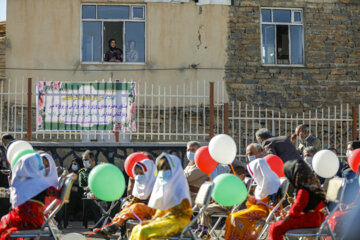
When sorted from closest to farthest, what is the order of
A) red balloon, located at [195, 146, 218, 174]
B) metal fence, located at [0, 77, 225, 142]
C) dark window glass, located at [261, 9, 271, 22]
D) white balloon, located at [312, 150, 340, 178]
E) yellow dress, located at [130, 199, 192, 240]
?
yellow dress, located at [130, 199, 192, 240] → white balloon, located at [312, 150, 340, 178] → red balloon, located at [195, 146, 218, 174] → metal fence, located at [0, 77, 225, 142] → dark window glass, located at [261, 9, 271, 22]

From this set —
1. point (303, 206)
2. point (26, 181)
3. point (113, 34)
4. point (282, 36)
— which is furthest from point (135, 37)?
point (303, 206)

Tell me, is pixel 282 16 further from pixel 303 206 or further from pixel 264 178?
pixel 303 206

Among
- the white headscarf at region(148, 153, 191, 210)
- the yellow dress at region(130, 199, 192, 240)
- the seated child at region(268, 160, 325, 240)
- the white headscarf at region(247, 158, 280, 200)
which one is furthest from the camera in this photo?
the white headscarf at region(247, 158, 280, 200)

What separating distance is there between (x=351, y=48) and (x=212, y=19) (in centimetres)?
345

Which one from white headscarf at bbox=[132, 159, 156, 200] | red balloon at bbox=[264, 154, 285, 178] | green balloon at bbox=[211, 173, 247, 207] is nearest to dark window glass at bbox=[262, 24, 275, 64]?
red balloon at bbox=[264, 154, 285, 178]

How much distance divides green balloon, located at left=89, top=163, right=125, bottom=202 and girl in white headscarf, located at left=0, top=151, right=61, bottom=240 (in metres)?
0.64

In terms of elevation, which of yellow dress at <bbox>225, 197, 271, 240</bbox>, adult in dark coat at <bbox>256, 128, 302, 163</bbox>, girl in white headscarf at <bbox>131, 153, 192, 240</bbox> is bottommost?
yellow dress at <bbox>225, 197, 271, 240</bbox>

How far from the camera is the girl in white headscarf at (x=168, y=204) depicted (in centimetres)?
Result: 653

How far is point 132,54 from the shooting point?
15.0 meters

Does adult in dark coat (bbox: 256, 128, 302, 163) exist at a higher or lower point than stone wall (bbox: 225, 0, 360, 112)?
lower

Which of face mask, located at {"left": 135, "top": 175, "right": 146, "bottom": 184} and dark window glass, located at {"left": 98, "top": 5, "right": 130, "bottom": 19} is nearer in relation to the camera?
face mask, located at {"left": 135, "top": 175, "right": 146, "bottom": 184}

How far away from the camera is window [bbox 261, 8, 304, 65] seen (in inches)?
605

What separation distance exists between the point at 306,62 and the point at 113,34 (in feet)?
15.2

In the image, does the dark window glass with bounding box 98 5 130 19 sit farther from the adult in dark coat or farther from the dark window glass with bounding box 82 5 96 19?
the adult in dark coat
